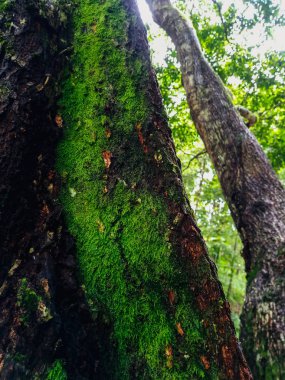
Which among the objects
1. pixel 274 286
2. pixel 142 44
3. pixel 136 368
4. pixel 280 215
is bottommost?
pixel 136 368

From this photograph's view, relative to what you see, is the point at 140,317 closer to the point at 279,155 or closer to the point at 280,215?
the point at 280,215

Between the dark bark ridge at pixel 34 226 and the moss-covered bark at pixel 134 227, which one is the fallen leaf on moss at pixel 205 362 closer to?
the moss-covered bark at pixel 134 227

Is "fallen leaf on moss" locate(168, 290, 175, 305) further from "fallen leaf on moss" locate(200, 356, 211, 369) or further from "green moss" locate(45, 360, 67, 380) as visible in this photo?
"green moss" locate(45, 360, 67, 380)

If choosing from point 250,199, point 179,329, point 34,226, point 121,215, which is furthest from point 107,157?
point 250,199

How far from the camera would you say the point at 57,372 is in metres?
1.07

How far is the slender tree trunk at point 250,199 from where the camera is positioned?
2.28 meters

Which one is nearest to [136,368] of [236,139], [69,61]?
[69,61]

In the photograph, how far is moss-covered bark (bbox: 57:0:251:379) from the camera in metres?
1.18

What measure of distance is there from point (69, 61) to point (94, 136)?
0.46m

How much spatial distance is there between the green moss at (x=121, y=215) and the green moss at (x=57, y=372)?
0.60 feet

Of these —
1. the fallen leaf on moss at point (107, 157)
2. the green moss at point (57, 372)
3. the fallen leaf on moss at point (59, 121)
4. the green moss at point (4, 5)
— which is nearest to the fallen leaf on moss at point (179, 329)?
the green moss at point (57, 372)

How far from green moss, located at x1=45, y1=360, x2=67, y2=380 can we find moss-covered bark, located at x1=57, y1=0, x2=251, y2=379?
16cm

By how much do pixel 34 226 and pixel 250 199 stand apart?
7.31 feet

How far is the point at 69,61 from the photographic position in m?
1.69
